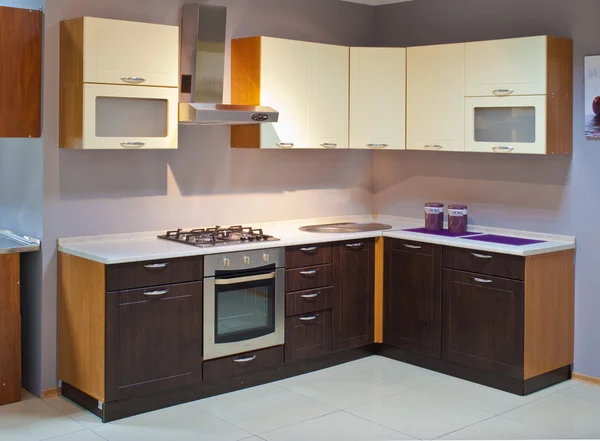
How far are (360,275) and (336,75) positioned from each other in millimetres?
1342

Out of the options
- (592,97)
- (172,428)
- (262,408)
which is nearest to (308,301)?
(262,408)

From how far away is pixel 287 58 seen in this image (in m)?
5.12

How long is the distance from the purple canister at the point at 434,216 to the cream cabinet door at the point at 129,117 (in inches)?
72.4

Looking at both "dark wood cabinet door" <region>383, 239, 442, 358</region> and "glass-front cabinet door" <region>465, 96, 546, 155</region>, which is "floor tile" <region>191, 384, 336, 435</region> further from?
"glass-front cabinet door" <region>465, 96, 546, 155</region>

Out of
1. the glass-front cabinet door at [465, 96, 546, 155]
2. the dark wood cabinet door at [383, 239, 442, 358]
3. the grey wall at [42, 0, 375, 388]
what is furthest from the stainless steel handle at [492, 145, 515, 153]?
the grey wall at [42, 0, 375, 388]

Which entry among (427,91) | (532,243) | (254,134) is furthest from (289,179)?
(532,243)

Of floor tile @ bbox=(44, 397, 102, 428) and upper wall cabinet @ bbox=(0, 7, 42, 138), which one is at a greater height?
upper wall cabinet @ bbox=(0, 7, 42, 138)

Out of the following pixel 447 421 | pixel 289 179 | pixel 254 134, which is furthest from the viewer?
pixel 289 179

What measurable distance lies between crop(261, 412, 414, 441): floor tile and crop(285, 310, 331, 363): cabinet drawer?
726 millimetres

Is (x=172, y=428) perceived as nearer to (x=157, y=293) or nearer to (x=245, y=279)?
(x=157, y=293)

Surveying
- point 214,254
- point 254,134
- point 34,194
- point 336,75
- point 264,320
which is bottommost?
point 264,320

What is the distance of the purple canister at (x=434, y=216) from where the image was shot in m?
5.45

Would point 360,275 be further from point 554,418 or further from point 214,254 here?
point 554,418

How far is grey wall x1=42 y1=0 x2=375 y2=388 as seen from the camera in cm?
457
